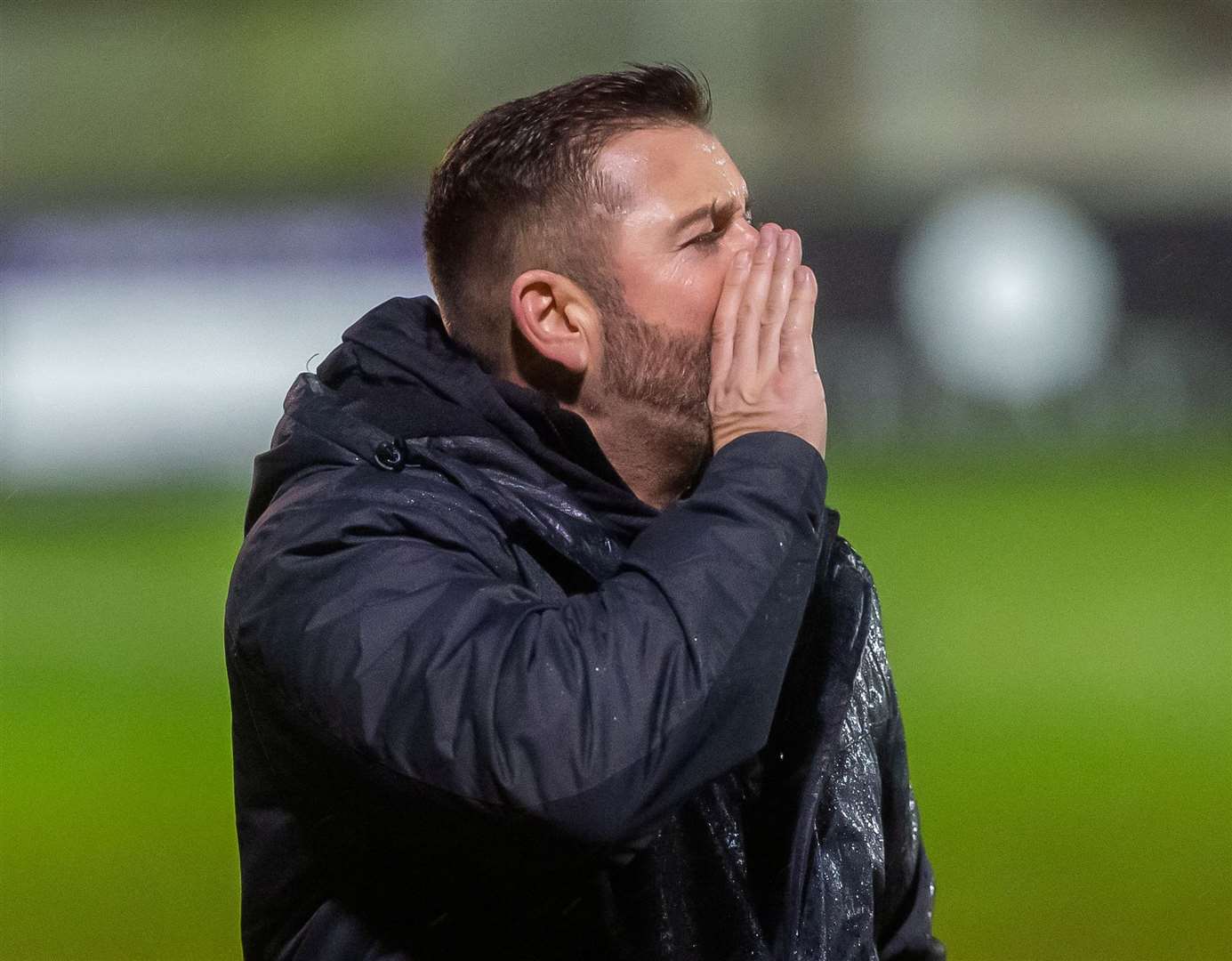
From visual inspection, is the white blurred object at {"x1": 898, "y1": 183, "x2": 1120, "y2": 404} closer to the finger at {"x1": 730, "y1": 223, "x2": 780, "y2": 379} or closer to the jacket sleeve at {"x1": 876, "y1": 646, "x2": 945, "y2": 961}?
the jacket sleeve at {"x1": 876, "y1": 646, "x2": 945, "y2": 961}

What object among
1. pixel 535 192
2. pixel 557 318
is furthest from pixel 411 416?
pixel 535 192

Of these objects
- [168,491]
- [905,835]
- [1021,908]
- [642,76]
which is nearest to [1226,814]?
[1021,908]

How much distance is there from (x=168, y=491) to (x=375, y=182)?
318cm

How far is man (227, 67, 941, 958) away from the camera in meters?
1.21

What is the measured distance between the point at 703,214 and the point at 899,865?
2.74 feet

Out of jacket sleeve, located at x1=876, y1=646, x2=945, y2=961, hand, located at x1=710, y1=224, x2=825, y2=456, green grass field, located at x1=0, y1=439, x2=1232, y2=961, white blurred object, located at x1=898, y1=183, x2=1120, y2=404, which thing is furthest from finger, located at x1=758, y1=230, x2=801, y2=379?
white blurred object, located at x1=898, y1=183, x2=1120, y2=404

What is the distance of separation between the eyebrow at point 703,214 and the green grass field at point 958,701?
2.74 metres

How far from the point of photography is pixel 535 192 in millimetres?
1722

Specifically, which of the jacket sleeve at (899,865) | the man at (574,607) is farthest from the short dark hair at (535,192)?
the jacket sleeve at (899,865)

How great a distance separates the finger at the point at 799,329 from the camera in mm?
1479

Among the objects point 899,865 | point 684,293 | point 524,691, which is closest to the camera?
point 524,691

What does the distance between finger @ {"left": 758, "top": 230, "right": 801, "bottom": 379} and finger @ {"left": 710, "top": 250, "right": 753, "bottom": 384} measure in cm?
3

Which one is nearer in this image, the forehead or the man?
the man

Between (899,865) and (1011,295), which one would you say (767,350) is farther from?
(1011,295)
